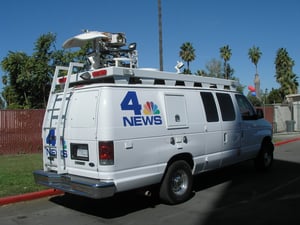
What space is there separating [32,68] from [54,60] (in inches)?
64.4

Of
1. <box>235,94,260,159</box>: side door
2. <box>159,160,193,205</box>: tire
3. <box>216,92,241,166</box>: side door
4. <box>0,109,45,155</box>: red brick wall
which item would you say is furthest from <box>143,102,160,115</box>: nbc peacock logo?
<box>0,109,45,155</box>: red brick wall

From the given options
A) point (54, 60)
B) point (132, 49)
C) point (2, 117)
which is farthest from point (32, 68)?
point (132, 49)

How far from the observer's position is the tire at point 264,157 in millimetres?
10273

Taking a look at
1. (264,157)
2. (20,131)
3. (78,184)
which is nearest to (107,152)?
(78,184)

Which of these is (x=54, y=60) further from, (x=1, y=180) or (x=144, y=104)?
(x=144, y=104)

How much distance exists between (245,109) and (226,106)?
1.00 m

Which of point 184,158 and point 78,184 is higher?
point 184,158

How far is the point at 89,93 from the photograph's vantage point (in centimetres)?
639

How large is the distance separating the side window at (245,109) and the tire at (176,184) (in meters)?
2.65

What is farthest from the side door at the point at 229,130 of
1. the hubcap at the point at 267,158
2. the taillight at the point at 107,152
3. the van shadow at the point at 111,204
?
the taillight at the point at 107,152

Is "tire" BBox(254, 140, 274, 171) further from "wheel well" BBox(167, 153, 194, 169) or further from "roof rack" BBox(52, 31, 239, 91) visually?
"wheel well" BBox(167, 153, 194, 169)

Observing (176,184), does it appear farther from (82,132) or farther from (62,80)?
(62,80)

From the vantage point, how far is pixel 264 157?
10.4 metres

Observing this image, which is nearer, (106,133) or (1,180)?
(106,133)
